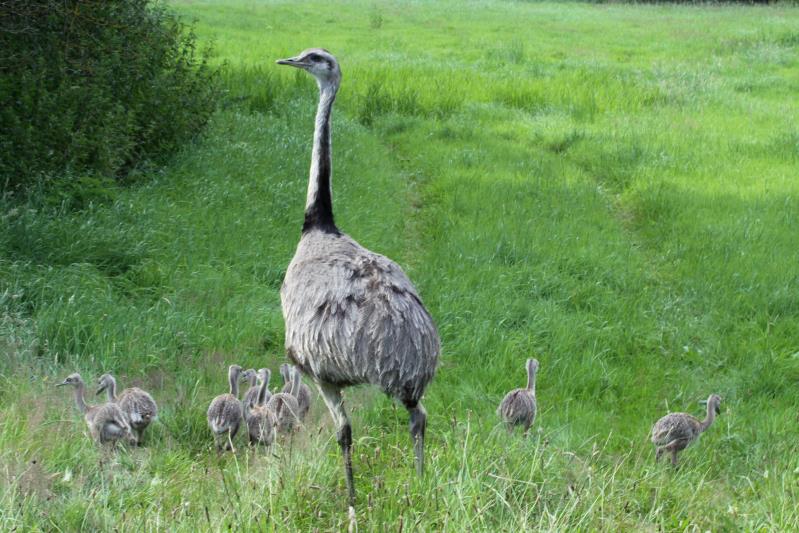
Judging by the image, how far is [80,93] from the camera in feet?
33.5

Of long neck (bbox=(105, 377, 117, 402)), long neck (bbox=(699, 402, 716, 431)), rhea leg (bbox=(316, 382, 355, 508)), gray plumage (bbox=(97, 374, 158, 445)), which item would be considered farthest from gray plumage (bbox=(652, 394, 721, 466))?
long neck (bbox=(105, 377, 117, 402))

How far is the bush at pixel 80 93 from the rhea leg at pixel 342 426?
508 cm

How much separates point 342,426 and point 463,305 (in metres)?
3.36

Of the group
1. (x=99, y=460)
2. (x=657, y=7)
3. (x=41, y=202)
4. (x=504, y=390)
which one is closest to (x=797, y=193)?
(x=504, y=390)

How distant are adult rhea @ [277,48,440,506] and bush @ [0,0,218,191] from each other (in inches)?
184

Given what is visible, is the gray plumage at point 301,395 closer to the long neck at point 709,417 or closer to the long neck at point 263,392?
the long neck at point 263,392

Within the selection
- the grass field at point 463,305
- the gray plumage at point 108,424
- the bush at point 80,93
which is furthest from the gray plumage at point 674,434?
the bush at point 80,93

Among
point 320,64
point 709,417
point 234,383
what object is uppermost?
point 320,64

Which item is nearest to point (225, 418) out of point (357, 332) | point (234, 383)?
point (234, 383)

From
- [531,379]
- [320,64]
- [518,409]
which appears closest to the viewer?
[518,409]

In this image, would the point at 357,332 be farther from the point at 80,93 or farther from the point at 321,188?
the point at 80,93

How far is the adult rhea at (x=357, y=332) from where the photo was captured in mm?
5188

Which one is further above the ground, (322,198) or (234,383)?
(322,198)

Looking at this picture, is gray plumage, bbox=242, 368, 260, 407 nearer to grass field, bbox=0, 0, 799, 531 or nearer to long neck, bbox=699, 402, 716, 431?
grass field, bbox=0, 0, 799, 531
